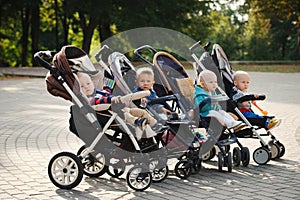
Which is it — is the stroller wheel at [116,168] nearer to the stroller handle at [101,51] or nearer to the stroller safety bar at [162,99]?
the stroller safety bar at [162,99]

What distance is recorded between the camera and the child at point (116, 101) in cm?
658

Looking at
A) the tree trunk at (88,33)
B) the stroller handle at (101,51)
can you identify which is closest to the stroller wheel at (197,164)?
the stroller handle at (101,51)

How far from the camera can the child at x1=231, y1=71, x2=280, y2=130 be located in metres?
7.95

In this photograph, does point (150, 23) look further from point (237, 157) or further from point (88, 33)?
point (237, 157)

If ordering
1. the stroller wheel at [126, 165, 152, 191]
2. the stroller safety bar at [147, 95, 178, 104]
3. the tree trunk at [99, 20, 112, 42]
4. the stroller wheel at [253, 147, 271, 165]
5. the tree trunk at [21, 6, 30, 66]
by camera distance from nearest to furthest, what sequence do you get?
the stroller wheel at [126, 165, 152, 191] → the stroller safety bar at [147, 95, 178, 104] → the stroller wheel at [253, 147, 271, 165] → the tree trunk at [21, 6, 30, 66] → the tree trunk at [99, 20, 112, 42]

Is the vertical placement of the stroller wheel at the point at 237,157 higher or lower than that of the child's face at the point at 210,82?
lower

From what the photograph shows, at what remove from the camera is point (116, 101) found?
6.46 meters

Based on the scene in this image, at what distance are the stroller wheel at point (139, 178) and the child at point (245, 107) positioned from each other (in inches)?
77.4

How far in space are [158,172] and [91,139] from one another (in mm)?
876

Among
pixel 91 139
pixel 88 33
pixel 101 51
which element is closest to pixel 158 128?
pixel 91 139

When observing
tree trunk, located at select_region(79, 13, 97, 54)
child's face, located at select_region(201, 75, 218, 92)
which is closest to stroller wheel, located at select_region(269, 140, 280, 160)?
child's face, located at select_region(201, 75, 218, 92)

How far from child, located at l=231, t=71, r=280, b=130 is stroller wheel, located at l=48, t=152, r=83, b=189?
250 cm

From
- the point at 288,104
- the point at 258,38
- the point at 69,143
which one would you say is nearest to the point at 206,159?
the point at 69,143

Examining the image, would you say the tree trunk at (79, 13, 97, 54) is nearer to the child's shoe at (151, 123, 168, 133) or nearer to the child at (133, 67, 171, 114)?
the child at (133, 67, 171, 114)
